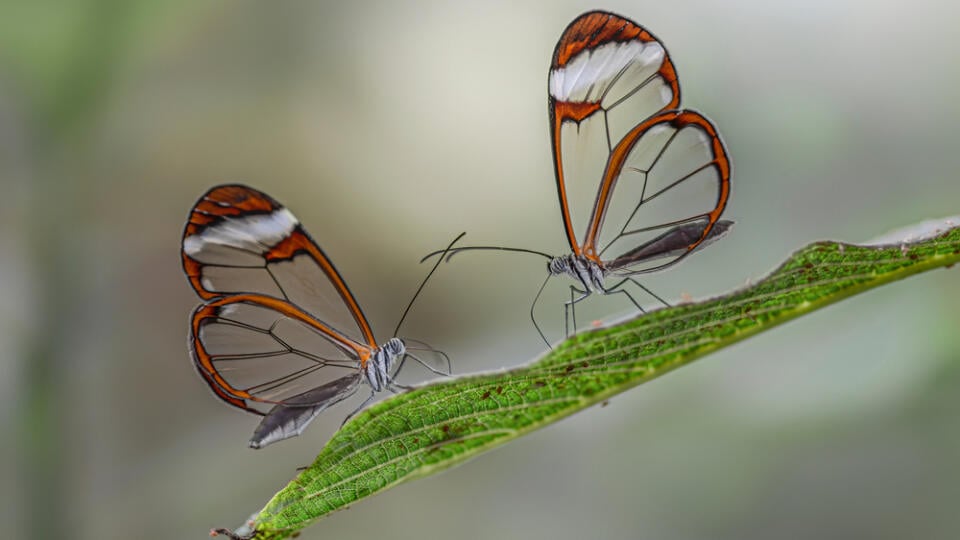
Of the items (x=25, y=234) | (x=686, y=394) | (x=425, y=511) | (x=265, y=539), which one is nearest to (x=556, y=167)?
(x=265, y=539)

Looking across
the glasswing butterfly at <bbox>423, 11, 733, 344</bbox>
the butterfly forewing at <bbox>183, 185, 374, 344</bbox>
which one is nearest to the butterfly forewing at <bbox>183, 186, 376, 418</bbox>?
the butterfly forewing at <bbox>183, 185, 374, 344</bbox>

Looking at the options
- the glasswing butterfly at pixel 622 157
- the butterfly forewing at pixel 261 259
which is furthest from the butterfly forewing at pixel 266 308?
the glasswing butterfly at pixel 622 157

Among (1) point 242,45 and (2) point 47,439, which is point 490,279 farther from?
(2) point 47,439

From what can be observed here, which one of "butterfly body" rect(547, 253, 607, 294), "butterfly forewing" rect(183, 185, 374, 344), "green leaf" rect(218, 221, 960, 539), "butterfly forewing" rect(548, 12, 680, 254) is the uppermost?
"butterfly forewing" rect(548, 12, 680, 254)

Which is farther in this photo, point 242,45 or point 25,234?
point 242,45

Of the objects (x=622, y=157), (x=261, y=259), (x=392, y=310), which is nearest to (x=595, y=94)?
(x=622, y=157)

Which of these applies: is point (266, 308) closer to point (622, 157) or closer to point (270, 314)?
point (270, 314)

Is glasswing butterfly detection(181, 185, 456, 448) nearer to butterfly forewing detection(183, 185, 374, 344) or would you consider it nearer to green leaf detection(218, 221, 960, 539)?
butterfly forewing detection(183, 185, 374, 344)
